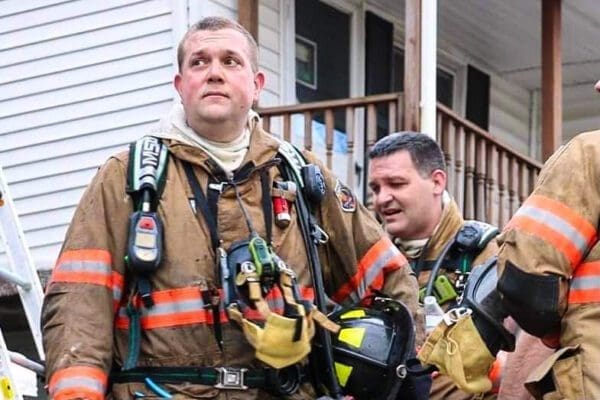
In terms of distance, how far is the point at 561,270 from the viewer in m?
3.91

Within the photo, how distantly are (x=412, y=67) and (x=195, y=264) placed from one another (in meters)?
6.56

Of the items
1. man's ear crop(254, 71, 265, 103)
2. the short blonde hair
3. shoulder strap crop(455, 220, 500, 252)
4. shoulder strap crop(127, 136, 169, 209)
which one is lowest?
shoulder strap crop(455, 220, 500, 252)

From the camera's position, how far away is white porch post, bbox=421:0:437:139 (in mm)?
10891

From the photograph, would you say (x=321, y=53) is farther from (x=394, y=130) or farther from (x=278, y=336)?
(x=278, y=336)

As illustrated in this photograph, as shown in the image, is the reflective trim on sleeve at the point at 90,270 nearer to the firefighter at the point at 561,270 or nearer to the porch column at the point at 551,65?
the firefighter at the point at 561,270

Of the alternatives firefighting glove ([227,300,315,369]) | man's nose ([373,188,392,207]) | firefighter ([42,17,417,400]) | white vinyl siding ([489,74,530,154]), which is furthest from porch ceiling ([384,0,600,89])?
firefighting glove ([227,300,315,369])

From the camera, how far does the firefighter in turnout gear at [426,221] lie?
5.85 m

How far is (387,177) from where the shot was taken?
6367mm

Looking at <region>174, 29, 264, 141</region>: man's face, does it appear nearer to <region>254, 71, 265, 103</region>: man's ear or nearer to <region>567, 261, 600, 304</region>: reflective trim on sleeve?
<region>254, 71, 265, 103</region>: man's ear

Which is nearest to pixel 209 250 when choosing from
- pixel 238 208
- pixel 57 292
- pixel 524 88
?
pixel 238 208

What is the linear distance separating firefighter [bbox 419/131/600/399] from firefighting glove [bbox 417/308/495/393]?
16 centimetres

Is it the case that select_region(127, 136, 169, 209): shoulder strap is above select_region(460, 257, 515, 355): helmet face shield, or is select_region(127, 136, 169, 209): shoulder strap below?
above

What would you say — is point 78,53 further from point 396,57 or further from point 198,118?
point 198,118

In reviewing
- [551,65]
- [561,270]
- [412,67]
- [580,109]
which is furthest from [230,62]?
[580,109]
